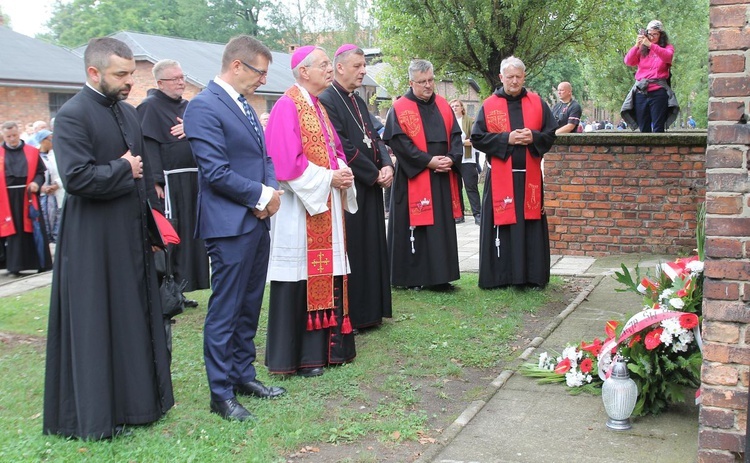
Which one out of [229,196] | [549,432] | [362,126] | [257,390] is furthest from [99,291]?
[362,126]

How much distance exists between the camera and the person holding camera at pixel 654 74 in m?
10.9

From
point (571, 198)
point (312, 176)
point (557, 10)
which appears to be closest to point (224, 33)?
point (557, 10)

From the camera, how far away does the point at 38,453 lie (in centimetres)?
429

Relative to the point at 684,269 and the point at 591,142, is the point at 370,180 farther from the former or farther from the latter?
the point at 591,142

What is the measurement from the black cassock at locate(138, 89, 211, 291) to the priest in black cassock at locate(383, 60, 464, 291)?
6.43 ft

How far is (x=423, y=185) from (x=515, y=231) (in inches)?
41.0

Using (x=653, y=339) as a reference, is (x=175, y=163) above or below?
above

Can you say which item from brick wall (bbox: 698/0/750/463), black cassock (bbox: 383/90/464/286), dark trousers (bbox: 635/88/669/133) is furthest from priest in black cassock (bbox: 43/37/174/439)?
dark trousers (bbox: 635/88/669/133)

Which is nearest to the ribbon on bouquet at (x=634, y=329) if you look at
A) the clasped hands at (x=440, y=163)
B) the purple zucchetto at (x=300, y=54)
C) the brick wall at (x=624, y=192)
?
the purple zucchetto at (x=300, y=54)

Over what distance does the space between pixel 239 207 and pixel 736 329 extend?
2.74 metres

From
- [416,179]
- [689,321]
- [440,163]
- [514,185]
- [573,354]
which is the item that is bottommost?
[573,354]

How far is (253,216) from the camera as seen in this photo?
4.82 m

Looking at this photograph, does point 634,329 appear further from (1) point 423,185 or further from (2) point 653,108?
(2) point 653,108

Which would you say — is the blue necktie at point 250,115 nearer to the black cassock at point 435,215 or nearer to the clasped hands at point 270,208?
the clasped hands at point 270,208
